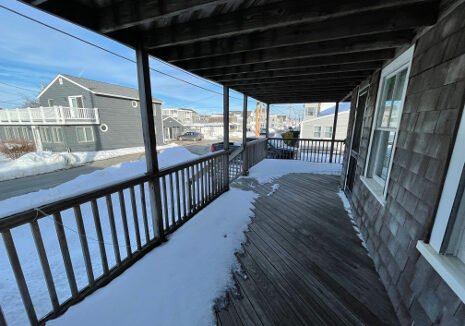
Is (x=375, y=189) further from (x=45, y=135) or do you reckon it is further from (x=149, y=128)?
(x=45, y=135)

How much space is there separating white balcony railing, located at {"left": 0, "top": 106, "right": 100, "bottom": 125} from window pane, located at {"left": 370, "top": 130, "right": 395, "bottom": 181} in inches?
594

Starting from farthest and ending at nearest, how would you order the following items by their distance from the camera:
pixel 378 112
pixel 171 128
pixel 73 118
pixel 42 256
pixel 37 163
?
pixel 171 128 < pixel 73 118 < pixel 37 163 < pixel 378 112 < pixel 42 256

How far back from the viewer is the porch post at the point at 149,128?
6.57 feet

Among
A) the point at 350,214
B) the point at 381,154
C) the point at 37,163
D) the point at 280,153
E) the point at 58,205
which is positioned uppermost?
the point at 381,154

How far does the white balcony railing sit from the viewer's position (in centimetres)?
1140

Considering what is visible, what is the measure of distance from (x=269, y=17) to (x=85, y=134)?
1481cm

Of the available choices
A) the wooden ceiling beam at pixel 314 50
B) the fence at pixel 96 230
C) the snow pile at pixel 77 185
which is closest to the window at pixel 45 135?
the snow pile at pixel 77 185

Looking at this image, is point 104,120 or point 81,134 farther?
point 104,120

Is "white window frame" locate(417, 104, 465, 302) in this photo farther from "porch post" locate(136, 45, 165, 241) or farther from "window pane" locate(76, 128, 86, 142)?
"window pane" locate(76, 128, 86, 142)

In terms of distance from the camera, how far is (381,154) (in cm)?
254

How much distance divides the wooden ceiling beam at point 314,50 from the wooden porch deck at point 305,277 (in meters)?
2.28

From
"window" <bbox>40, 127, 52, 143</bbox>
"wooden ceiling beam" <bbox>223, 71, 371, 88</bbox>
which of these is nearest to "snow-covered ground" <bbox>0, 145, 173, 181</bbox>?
"window" <bbox>40, 127, 52, 143</bbox>

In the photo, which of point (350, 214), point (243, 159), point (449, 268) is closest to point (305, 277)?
point (449, 268)

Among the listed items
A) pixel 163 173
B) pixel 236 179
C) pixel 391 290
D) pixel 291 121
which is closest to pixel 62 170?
pixel 236 179
